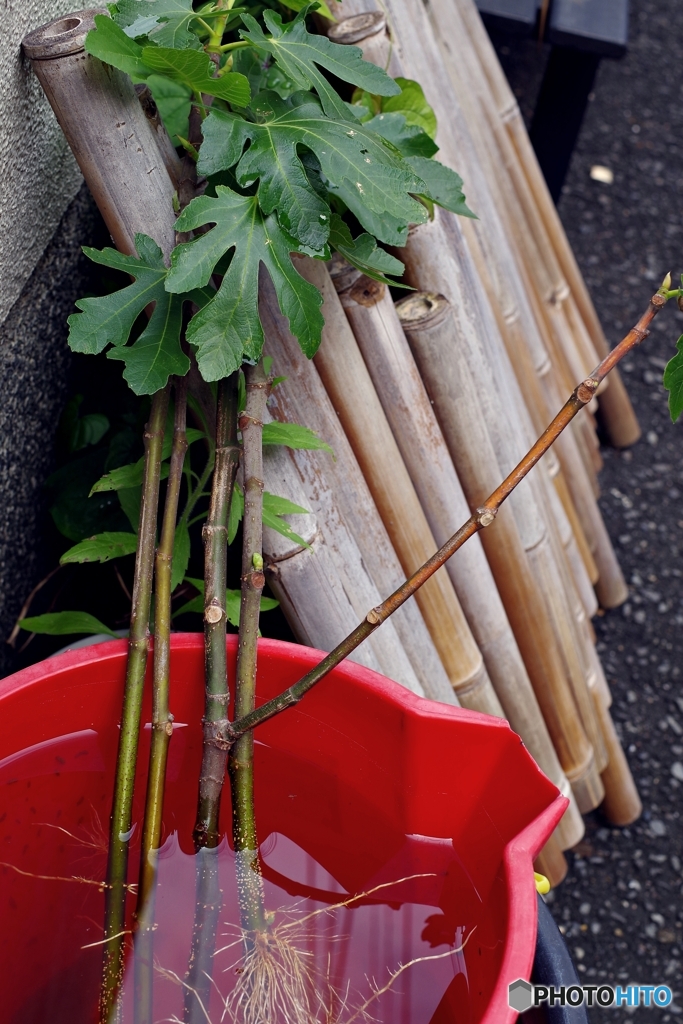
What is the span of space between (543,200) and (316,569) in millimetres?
1457

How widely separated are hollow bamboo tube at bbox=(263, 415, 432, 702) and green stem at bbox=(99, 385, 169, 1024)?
15 centimetres

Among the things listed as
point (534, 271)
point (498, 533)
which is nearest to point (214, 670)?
point (498, 533)

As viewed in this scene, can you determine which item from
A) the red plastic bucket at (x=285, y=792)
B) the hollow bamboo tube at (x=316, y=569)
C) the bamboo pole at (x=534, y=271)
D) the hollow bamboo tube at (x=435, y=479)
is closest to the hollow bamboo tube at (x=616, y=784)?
the hollow bamboo tube at (x=435, y=479)

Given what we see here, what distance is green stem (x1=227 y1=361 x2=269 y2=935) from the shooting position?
3.03 ft

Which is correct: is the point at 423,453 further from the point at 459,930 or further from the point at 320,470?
the point at 459,930

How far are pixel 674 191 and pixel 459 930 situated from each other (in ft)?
10.6

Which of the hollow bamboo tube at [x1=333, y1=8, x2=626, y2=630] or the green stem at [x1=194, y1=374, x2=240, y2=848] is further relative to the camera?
the hollow bamboo tube at [x1=333, y1=8, x2=626, y2=630]

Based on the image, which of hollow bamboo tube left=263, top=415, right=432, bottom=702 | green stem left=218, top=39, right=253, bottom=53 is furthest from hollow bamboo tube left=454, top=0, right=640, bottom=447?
hollow bamboo tube left=263, top=415, right=432, bottom=702

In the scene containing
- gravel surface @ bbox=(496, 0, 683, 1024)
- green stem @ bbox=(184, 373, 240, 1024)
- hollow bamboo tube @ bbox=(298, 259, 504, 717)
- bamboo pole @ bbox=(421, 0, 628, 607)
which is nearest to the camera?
green stem @ bbox=(184, 373, 240, 1024)

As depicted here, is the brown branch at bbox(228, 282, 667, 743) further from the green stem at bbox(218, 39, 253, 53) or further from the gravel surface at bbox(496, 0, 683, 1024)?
the gravel surface at bbox(496, 0, 683, 1024)

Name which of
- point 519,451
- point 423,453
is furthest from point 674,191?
point 423,453

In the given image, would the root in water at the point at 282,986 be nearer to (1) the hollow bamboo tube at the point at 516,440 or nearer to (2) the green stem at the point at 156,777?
(2) the green stem at the point at 156,777

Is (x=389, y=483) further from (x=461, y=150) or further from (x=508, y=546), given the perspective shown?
(x=461, y=150)

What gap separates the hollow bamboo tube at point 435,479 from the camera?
1.19 m
